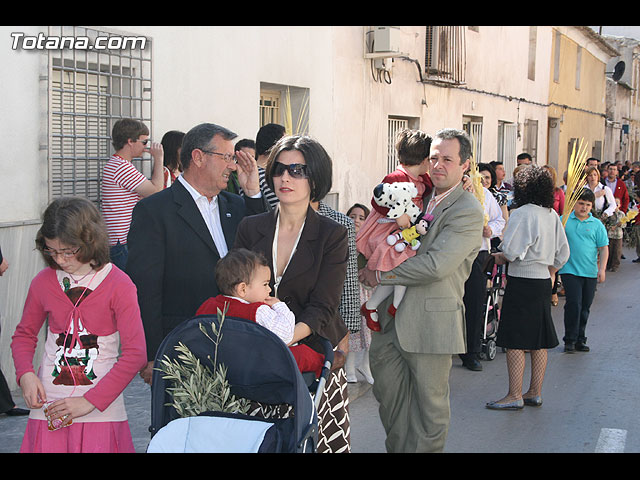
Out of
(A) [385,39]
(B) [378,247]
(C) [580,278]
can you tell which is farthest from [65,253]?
(A) [385,39]

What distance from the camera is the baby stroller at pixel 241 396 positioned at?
120 inches

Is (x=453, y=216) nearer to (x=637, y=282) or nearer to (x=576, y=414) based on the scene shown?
(x=576, y=414)

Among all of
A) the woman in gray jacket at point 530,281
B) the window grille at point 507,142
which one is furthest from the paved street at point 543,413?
the window grille at point 507,142

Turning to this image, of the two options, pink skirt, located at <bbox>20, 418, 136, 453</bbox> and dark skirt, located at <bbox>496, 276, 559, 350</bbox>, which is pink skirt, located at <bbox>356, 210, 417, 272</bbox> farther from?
dark skirt, located at <bbox>496, 276, 559, 350</bbox>

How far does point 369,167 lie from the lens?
520 inches

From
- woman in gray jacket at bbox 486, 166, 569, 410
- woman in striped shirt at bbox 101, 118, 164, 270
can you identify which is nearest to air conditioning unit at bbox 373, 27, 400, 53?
woman in gray jacket at bbox 486, 166, 569, 410

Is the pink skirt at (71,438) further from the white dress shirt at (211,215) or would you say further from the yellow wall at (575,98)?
the yellow wall at (575,98)

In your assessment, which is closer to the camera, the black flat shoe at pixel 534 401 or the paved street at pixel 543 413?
the paved street at pixel 543 413

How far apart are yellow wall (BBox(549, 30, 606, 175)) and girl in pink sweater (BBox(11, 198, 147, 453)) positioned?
2418cm

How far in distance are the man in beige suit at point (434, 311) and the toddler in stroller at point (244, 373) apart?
130cm

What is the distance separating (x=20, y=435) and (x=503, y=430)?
3.58m

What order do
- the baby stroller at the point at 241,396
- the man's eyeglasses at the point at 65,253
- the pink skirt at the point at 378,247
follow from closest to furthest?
the baby stroller at the point at 241,396, the man's eyeglasses at the point at 65,253, the pink skirt at the point at 378,247

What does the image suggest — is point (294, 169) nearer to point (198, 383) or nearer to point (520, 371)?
point (198, 383)
